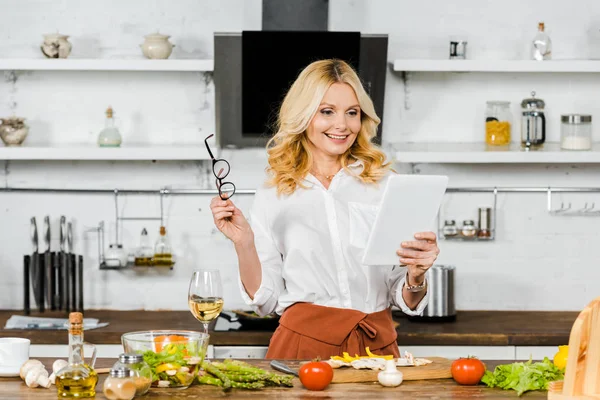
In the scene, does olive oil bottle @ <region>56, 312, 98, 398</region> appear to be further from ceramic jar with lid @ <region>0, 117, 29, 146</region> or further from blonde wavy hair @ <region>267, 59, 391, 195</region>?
ceramic jar with lid @ <region>0, 117, 29, 146</region>

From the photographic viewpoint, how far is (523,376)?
2021mm

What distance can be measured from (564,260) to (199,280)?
9.17ft

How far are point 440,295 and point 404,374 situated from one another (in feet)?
6.39

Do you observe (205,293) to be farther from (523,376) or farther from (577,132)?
(577,132)

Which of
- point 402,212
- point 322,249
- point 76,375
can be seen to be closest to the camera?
point 76,375

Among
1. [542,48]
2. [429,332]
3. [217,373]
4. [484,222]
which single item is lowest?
[429,332]

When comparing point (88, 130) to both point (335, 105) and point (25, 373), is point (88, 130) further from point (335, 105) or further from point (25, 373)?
point (25, 373)

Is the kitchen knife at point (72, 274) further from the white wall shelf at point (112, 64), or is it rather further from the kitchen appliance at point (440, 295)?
the kitchen appliance at point (440, 295)

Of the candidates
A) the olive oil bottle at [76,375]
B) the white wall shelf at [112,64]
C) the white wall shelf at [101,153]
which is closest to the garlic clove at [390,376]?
the olive oil bottle at [76,375]

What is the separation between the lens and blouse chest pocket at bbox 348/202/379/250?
278 centimetres

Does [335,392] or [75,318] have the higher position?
[75,318]

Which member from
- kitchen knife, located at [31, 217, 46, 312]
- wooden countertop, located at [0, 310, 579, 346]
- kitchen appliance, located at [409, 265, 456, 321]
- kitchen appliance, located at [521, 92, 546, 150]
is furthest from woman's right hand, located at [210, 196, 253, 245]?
kitchen appliance, located at [521, 92, 546, 150]

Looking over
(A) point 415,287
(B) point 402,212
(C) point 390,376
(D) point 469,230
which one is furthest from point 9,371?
(D) point 469,230

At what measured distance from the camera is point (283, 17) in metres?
4.08
